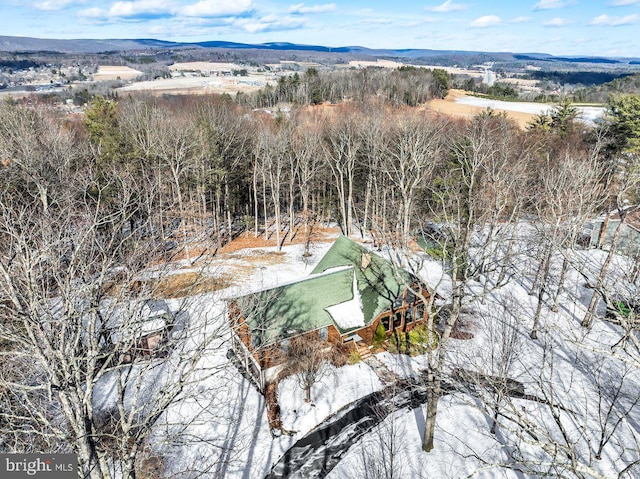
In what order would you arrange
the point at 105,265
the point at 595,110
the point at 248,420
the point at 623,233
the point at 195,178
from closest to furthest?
1. the point at 105,265
2. the point at 248,420
3. the point at 623,233
4. the point at 195,178
5. the point at 595,110

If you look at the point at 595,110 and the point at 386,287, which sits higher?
the point at 595,110

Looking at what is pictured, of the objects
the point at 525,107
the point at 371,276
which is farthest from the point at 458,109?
the point at 371,276

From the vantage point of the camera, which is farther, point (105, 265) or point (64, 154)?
point (64, 154)

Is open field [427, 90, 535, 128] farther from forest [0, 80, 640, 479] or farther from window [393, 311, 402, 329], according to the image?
window [393, 311, 402, 329]

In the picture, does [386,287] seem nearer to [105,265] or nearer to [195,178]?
[105,265]

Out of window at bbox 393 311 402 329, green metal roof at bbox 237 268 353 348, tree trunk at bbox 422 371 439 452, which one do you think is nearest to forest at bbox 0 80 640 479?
tree trunk at bbox 422 371 439 452

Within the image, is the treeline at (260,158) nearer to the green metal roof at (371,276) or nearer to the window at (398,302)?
the green metal roof at (371,276)

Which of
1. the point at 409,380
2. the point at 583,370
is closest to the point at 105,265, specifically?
the point at 409,380
